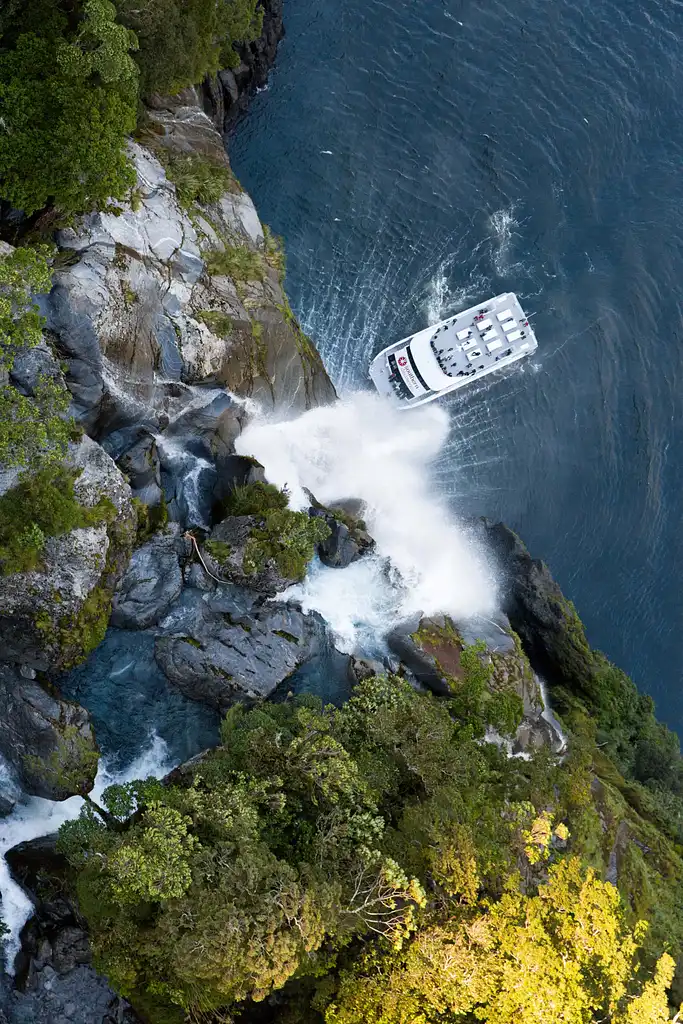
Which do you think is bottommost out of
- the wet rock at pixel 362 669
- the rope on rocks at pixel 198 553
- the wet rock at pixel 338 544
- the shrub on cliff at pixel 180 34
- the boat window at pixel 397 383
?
the wet rock at pixel 362 669

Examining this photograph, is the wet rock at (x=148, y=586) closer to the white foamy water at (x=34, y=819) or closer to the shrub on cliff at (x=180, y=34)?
the white foamy water at (x=34, y=819)

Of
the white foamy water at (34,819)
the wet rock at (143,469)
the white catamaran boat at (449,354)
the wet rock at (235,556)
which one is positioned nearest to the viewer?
the white foamy water at (34,819)

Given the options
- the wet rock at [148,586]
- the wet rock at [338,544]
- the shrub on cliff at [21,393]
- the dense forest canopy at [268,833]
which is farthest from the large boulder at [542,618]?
the shrub on cliff at [21,393]

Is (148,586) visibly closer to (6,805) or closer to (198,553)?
(198,553)

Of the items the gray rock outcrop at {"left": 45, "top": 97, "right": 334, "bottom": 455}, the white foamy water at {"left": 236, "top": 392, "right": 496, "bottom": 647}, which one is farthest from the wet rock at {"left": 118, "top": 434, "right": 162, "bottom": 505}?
the white foamy water at {"left": 236, "top": 392, "right": 496, "bottom": 647}

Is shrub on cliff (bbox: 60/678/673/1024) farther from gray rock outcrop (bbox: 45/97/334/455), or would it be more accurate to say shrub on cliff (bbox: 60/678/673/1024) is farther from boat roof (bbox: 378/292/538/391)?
boat roof (bbox: 378/292/538/391)

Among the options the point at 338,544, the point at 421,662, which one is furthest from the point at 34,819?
the point at 338,544
